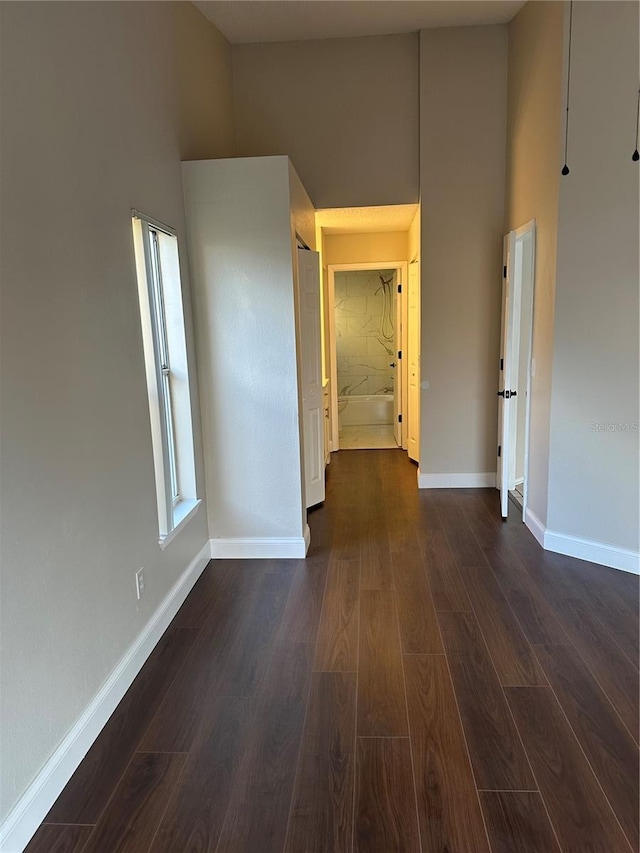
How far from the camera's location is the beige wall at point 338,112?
Answer: 459cm

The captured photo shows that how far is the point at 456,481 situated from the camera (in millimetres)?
5090

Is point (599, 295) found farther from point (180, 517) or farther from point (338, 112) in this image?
point (338, 112)

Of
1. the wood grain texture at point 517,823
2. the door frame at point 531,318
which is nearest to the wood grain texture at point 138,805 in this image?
the wood grain texture at point 517,823

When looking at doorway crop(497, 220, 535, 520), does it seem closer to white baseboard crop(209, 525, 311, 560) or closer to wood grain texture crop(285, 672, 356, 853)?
white baseboard crop(209, 525, 311, 560)

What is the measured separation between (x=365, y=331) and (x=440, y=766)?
24.8 feet

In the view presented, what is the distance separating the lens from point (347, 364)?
29.6 ft

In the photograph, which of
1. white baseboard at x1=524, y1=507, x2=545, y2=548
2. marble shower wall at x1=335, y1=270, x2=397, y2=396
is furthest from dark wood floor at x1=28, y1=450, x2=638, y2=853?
marble shower wall at x1=335, y1=270, x2=397, y2=396

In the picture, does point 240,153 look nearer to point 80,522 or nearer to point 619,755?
point 80,522

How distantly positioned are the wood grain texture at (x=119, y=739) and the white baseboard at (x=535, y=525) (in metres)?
2.30

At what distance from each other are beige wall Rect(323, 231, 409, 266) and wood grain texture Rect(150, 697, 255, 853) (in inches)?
200

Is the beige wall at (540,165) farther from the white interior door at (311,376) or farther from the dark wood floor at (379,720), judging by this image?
the white interior door at (311,376)

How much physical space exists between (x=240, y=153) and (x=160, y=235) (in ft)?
6.93

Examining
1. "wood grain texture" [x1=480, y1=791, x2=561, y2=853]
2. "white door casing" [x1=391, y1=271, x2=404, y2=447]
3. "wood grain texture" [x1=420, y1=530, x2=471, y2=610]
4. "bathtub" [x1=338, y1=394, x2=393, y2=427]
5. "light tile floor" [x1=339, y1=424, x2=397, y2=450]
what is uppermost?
"white door casing" [x1=391, y1=271, x2=404, y2=447]

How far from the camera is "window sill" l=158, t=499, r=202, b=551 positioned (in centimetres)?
284
